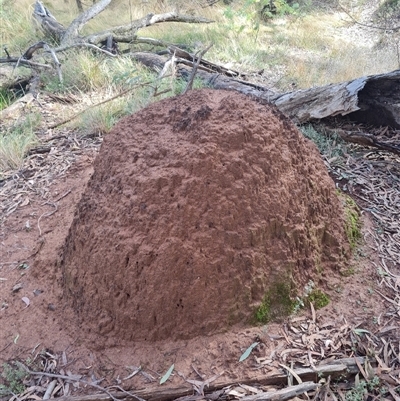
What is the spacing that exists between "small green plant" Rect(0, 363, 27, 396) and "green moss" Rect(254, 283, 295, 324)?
965 mm

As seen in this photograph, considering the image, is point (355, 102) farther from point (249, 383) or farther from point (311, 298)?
point (249, 383)

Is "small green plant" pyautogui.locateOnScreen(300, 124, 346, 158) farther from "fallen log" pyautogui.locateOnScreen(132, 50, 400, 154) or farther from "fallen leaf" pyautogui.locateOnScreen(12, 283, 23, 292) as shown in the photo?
"fallen leaf" pyautogui.locateOnScreen(12, 283, 23, 292)

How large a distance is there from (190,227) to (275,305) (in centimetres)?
51

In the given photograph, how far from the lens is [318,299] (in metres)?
1.83

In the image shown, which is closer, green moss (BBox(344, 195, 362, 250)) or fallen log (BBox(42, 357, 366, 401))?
fallen log (BBox(42, 357, 366, 401))

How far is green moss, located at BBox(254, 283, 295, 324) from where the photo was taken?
67.0 inches

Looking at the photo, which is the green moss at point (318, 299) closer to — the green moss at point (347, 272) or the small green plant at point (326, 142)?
the green moss at point (347, 272)

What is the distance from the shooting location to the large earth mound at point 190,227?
1.64m

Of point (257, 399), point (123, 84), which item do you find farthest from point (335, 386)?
point (123, 84)

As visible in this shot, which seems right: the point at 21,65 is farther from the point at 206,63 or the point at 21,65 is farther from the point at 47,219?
the point at 47,219

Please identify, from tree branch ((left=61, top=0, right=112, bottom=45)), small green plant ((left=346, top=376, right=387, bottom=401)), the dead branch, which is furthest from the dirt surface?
tree branch ((left=61, top=0, right=112, bottom=45))

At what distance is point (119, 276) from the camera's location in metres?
1.68

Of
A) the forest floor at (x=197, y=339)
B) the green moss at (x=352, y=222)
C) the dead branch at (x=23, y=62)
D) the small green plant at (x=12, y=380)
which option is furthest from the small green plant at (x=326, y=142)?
the dead branch at (x=23, y=62)

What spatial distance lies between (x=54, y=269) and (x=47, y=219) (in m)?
0.56
